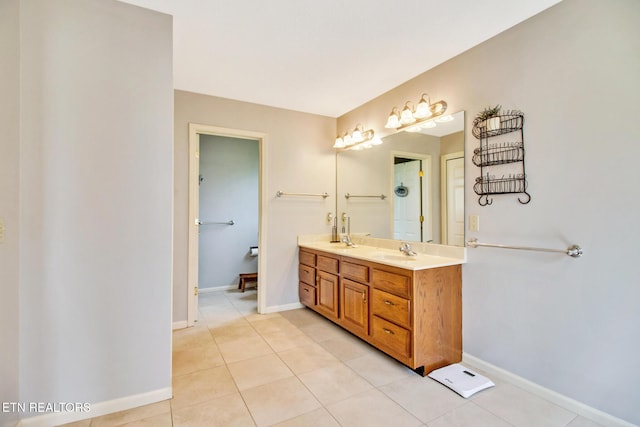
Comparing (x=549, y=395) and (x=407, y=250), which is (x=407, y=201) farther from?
(x=549, y=395)

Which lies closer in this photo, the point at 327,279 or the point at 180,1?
the point at 180,1

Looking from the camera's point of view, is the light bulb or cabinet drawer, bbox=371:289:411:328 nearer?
cabinet drawer, bbox=371:289:411:328

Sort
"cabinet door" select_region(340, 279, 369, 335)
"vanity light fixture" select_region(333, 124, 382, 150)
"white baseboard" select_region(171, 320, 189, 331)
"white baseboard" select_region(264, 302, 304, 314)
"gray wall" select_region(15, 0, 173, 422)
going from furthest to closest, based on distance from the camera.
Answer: "white baseboard" select_region(264, 302, 304, 314)
"vanity light fixture" select_region(333, 124, 382, 150)
"white baseboard" select_region(171, 320, 189, 331)
"cabinet door" select_region(340, 279, 369, 335)
"gray wall" select_region(15, 0, 173, 422)

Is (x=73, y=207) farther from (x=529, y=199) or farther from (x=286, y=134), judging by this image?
(x=529, y=199)

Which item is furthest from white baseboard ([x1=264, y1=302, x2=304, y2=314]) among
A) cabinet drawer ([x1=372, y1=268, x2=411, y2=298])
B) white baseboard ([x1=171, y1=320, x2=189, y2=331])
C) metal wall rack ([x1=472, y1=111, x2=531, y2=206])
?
metal wall rack ([x1=472, y1=111, x2=531, y2=206])

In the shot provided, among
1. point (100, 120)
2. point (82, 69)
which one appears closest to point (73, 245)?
point (100, 120)

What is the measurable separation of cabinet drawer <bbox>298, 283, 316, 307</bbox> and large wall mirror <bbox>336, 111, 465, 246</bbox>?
0.85m

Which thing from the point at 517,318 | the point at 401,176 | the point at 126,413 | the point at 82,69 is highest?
the point at 82,69

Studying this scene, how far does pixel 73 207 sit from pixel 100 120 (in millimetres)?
511

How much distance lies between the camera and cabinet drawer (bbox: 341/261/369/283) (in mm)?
2625

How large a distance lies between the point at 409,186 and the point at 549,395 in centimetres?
181

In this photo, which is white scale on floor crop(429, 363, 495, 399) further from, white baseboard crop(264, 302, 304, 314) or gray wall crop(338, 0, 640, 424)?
white baseboard crop(264, 302, 304, 314)

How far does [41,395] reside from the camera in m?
1.62

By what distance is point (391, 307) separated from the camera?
7.59 ft
